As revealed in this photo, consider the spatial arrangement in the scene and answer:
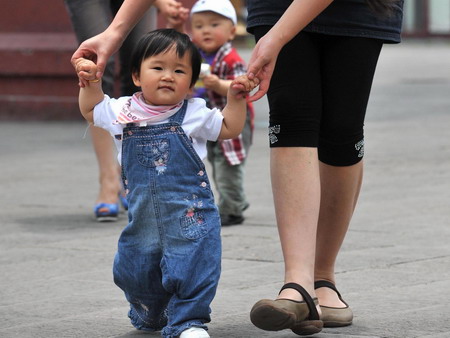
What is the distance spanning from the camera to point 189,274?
3592 millimetres

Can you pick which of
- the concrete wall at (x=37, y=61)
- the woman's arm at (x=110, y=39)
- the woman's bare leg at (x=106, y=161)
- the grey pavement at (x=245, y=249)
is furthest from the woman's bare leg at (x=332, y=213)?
the concrete wall at (x=37, y=61)

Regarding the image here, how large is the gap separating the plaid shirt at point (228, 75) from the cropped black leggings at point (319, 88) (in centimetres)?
215

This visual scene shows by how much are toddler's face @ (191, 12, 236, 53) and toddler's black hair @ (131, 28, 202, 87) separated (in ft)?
7.75

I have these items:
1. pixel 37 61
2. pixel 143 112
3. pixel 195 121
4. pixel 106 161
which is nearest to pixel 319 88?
pixel 195 121

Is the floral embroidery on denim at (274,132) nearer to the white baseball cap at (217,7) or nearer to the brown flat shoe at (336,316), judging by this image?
the brown flat shoe at (336,316)

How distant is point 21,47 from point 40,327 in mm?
8208

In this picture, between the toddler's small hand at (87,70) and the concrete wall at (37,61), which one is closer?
the toddler's small hand at (87,70)

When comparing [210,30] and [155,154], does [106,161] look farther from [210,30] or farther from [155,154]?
[155,154]

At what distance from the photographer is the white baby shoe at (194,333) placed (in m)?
3.57

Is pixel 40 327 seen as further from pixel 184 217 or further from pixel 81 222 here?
pixel 81 222

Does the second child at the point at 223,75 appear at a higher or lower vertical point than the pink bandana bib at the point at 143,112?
lower

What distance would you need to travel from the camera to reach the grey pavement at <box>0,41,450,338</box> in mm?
3941

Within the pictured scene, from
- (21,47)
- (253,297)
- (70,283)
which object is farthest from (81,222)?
(21,47)

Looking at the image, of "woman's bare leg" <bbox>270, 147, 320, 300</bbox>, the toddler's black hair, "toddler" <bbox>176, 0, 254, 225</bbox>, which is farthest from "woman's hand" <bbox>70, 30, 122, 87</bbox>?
"toddler" <bbox>176, 0, 254, 225</bbox>
